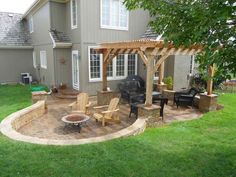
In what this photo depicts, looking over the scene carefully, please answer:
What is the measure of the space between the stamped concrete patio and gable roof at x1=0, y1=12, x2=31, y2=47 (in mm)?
10759

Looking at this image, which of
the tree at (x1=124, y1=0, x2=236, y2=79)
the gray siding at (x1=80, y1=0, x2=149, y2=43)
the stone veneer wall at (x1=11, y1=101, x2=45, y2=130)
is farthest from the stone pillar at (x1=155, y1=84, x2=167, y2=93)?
the tree at (x1=124, y1=0, x2=236, y2=79)

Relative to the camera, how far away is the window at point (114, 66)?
12776 millimetres

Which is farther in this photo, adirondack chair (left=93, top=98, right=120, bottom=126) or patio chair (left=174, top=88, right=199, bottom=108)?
patio chair (left=174, top=88, right=199, bottom=108)

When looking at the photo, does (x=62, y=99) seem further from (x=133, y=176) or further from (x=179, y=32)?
(x=179, y=32)

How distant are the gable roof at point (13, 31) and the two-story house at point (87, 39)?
4.70 meters

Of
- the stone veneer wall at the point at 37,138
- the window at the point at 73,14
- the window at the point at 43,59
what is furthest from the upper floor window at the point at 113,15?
the stone veneer wall at the point at 37,138

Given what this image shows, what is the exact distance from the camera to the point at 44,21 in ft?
48.9

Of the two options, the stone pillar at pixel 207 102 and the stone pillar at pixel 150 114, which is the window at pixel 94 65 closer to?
the stone pillar at pixel 150 114

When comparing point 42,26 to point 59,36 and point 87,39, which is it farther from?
point 87,39

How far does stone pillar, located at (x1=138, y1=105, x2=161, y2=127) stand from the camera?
8016mm

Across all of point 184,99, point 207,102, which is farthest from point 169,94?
point 207,102

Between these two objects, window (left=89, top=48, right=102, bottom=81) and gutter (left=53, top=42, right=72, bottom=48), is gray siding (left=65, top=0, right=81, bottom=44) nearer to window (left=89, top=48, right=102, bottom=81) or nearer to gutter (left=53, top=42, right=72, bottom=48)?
gutter (left=53, top=42, right=72, bottom=48)

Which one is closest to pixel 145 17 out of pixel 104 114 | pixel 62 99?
pixel 62 99

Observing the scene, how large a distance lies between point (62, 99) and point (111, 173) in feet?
28.1
